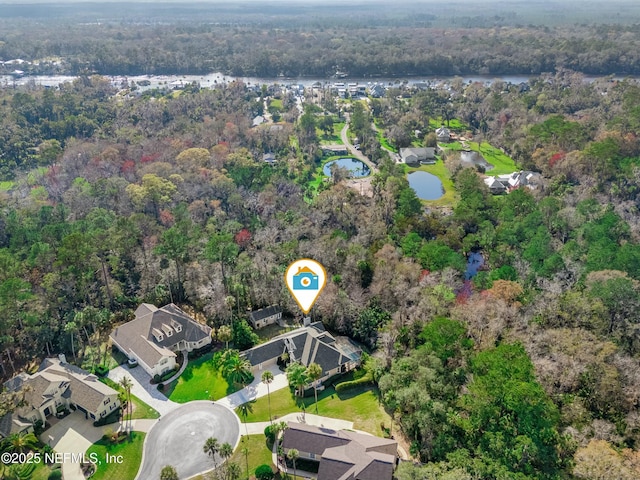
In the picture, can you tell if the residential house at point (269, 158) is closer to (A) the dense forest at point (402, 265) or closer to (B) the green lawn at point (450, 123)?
(A) the dense forest at point (402, 265)

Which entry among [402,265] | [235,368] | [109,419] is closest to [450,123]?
[402,265]

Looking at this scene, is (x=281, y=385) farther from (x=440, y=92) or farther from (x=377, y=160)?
(x=440, y=92)

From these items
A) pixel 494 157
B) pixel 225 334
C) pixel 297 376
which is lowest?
A: pixel 225 334

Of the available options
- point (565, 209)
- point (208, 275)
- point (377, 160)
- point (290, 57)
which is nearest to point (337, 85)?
point (290, 57)

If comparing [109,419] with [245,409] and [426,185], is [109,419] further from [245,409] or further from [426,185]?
[426,185]

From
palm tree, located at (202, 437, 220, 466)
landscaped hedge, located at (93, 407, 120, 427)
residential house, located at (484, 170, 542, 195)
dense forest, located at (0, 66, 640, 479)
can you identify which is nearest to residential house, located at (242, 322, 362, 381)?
dense forest, located at (0, 66, 640, 479)

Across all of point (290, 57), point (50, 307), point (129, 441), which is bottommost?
point (129, 441)
